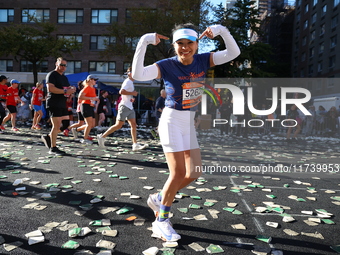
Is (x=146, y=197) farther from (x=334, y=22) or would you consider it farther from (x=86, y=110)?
(x=334, y=22)

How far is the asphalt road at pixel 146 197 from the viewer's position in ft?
9.68

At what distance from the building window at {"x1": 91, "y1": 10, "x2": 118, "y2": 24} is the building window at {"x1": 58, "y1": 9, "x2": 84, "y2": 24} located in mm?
1799

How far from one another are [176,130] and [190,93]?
1.37 ft

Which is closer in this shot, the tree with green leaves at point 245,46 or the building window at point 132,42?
the building window at point 132,42

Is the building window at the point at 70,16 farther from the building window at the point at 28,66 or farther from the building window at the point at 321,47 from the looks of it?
the building window at the point at 321,47

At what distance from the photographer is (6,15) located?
4078 cm

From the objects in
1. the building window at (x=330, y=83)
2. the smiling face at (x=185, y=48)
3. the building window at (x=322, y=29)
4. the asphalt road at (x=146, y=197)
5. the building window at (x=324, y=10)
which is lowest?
the asphalt road at (x=146, y=197)

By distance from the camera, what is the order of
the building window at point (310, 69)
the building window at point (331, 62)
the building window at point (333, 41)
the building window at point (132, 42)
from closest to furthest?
1. the building window at point (132, 42)
2. the building window at point (333, 41)
3. the building window at point (331, 62)
4. the building window at point (310, 69)

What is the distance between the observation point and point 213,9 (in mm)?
23453

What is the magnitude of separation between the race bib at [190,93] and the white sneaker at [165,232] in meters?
1.22

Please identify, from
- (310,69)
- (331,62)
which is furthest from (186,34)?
(310,69)

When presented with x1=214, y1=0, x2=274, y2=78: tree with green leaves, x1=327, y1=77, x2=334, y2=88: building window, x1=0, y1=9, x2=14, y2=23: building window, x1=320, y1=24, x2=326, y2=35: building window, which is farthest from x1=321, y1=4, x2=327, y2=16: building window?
x1=0, y1=9, x2=14, y2=23: building window

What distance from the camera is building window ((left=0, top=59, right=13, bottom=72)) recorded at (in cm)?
3988

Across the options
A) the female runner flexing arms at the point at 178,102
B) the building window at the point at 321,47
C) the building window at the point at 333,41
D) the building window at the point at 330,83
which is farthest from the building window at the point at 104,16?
the female runner flexing arms at the point at 178,102
